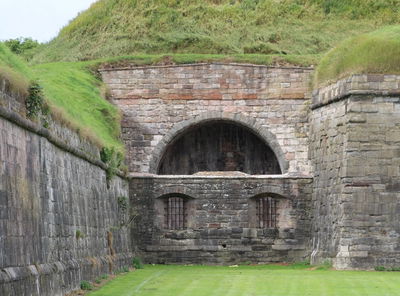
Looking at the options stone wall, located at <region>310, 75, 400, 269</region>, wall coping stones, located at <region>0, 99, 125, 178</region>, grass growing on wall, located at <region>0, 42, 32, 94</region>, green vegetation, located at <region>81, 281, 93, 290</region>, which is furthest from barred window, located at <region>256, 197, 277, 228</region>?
grass growing on wall, located at <region>0, 42, 32, 94</region>

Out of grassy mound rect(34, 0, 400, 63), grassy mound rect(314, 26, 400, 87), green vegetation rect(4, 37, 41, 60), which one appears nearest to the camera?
grassy mound rect(314, 26, 400, 87)

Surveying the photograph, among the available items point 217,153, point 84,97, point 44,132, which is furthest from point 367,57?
point 44,132

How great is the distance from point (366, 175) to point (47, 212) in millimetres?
12881

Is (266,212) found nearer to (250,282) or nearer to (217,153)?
(217,153)

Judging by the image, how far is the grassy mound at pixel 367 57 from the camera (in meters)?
30.0

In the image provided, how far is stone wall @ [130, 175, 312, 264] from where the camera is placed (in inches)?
1291

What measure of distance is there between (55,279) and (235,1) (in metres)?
24.9

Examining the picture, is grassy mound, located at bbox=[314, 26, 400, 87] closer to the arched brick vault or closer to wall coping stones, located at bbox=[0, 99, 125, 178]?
the arched brick vault

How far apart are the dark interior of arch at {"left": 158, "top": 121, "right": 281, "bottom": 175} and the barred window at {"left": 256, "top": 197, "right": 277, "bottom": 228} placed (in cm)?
282

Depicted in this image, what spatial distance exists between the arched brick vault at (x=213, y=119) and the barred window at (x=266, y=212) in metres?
1.51

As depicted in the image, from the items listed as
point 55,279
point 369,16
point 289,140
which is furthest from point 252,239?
point 55,279

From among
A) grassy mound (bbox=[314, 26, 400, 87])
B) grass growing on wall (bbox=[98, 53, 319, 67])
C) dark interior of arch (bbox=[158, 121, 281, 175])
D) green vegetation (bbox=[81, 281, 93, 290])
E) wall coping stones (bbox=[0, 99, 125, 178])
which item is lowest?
green vegetation (bbox=[81, 281, 93, 290])

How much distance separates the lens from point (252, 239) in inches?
1293

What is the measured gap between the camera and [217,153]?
37.0 metres
